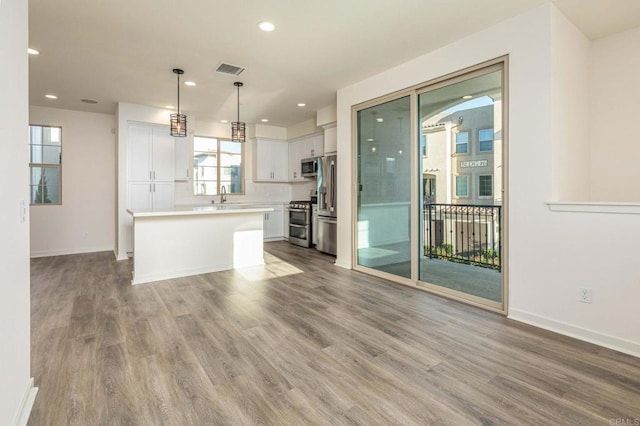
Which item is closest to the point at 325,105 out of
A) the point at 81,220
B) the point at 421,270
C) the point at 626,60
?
the point at 421,270

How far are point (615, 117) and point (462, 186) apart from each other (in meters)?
1.55

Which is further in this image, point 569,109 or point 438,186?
point 438,186

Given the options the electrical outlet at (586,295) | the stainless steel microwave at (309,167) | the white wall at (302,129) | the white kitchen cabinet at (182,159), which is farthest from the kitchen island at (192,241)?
the electrical outlet at (586,295)

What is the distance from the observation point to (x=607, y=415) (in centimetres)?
172

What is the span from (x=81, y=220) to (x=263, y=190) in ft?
12.3

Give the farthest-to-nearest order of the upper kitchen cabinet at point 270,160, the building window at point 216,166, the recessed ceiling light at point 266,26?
the upper kitchen cabinet at point 270,160 → the building window at point 216,166 → the recessed ceiling light at point 266,26

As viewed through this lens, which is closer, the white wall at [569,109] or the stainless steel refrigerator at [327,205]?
the white wall at [569,109]

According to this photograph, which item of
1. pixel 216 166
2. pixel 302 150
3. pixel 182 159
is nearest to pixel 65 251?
pixel 182 159

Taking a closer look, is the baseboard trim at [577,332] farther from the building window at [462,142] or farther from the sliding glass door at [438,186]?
the building window at [462,142]

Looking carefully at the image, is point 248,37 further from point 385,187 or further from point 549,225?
point 549,225

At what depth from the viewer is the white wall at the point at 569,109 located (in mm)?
2801

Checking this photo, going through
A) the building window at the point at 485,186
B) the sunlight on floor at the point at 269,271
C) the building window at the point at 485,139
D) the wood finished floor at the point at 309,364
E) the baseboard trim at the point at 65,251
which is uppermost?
the building window at the point at 485,139

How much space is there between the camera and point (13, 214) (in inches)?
61.9

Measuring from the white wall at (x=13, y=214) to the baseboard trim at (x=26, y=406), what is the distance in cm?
1
